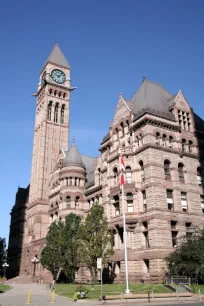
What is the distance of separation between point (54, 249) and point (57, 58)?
6547cm

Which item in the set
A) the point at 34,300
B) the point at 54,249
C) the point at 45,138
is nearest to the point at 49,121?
the point at 45,138

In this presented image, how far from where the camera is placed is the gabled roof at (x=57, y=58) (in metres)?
95.1

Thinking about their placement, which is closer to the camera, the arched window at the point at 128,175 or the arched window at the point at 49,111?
the arched window at the point at 128,175

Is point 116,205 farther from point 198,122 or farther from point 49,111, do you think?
point 49,111

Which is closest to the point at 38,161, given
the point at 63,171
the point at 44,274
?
the point at 63,171

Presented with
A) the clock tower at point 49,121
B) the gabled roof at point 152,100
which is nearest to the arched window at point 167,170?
the gabled roof at point 152,100

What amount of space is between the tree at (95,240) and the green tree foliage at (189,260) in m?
7.57

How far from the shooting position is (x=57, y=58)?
97312mm

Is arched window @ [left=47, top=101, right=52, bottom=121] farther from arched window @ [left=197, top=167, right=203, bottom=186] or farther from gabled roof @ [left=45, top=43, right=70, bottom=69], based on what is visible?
arched window @ [left=197, top=167, right=203, bottom=186]

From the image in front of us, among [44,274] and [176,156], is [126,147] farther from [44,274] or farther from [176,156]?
[44,274]

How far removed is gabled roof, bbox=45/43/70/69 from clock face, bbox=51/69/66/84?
124 inches

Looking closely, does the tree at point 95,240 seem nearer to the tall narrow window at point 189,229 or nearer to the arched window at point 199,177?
the tall narrow window at point 189,229

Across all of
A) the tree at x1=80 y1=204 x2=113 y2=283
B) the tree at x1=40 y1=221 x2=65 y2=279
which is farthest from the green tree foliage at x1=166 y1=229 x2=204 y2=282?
the tree at x1=40 y1=221 x2=65 y2=279

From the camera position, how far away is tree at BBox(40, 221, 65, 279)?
152 ft
